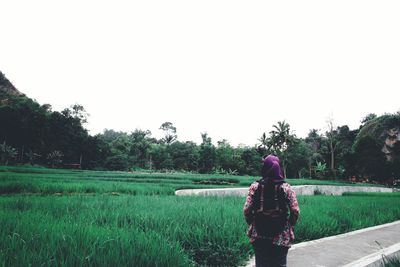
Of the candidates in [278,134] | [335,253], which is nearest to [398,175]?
[278,134]

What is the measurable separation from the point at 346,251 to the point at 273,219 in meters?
3.28

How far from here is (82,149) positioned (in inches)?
1747

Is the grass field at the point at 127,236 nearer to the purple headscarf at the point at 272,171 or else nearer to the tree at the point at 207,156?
the purple headscarf at the point at 272,171

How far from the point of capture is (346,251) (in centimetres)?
520

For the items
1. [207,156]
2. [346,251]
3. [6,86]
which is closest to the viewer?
[346,251]

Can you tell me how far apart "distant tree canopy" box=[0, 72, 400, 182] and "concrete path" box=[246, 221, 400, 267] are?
3498 cm

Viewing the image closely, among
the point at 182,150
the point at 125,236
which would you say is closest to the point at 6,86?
the point at 182,150

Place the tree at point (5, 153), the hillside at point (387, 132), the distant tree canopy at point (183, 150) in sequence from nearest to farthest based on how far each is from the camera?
the tree at point (5, 153) < the distant tree canopy at point (183, 150) < the hillside at point (387, 132)

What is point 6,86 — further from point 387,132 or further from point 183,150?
point 387,132

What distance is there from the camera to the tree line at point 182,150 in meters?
38.0

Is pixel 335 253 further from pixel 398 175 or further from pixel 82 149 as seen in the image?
pixel 82 149

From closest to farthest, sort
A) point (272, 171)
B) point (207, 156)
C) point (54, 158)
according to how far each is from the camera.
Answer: point (272, 171) < point (54, 158) < point (207, 156)

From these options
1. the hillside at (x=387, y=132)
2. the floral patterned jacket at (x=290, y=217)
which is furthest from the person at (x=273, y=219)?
the hillside at (x=387, y=132)

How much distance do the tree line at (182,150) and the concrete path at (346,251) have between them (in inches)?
1375
